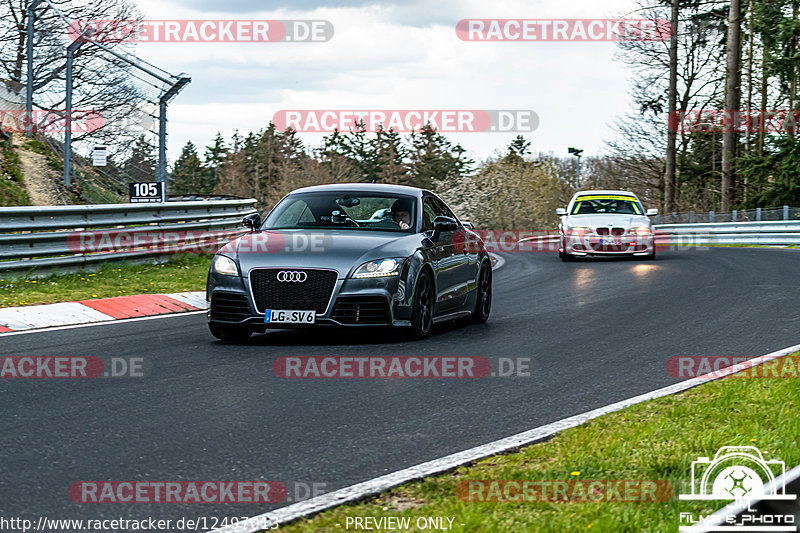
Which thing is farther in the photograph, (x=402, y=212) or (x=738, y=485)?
(x=402, y=212)

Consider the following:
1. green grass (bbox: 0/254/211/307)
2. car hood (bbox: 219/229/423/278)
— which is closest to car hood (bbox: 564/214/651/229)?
green grass (bbox: 0/254/211/307)

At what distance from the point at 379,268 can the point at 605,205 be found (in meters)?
16.7

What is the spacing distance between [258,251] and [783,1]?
3794cm

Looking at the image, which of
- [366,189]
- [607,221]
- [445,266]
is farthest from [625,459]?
[607,221]

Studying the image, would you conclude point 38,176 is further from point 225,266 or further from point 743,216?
point 225,266

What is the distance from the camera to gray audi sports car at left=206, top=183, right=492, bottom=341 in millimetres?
9398

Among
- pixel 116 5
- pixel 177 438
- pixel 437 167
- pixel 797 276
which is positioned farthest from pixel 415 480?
pixel 437 167

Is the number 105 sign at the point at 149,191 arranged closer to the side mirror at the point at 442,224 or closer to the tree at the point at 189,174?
the side mirror at the point at 442,224

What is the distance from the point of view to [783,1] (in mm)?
42125

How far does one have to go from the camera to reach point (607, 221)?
24031 millimetres

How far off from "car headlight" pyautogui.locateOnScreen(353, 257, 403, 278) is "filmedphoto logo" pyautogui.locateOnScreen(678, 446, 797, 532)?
462 centimetres

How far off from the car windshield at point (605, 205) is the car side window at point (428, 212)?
46.1ft

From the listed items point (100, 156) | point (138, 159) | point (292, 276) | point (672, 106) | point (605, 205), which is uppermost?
point (672, 106)

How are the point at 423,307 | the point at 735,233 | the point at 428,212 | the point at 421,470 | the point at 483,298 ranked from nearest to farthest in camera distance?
the point at 421,470 → the point at 423,307 → the point at 428,212 → the point at 483,298 → the point at 735,233
